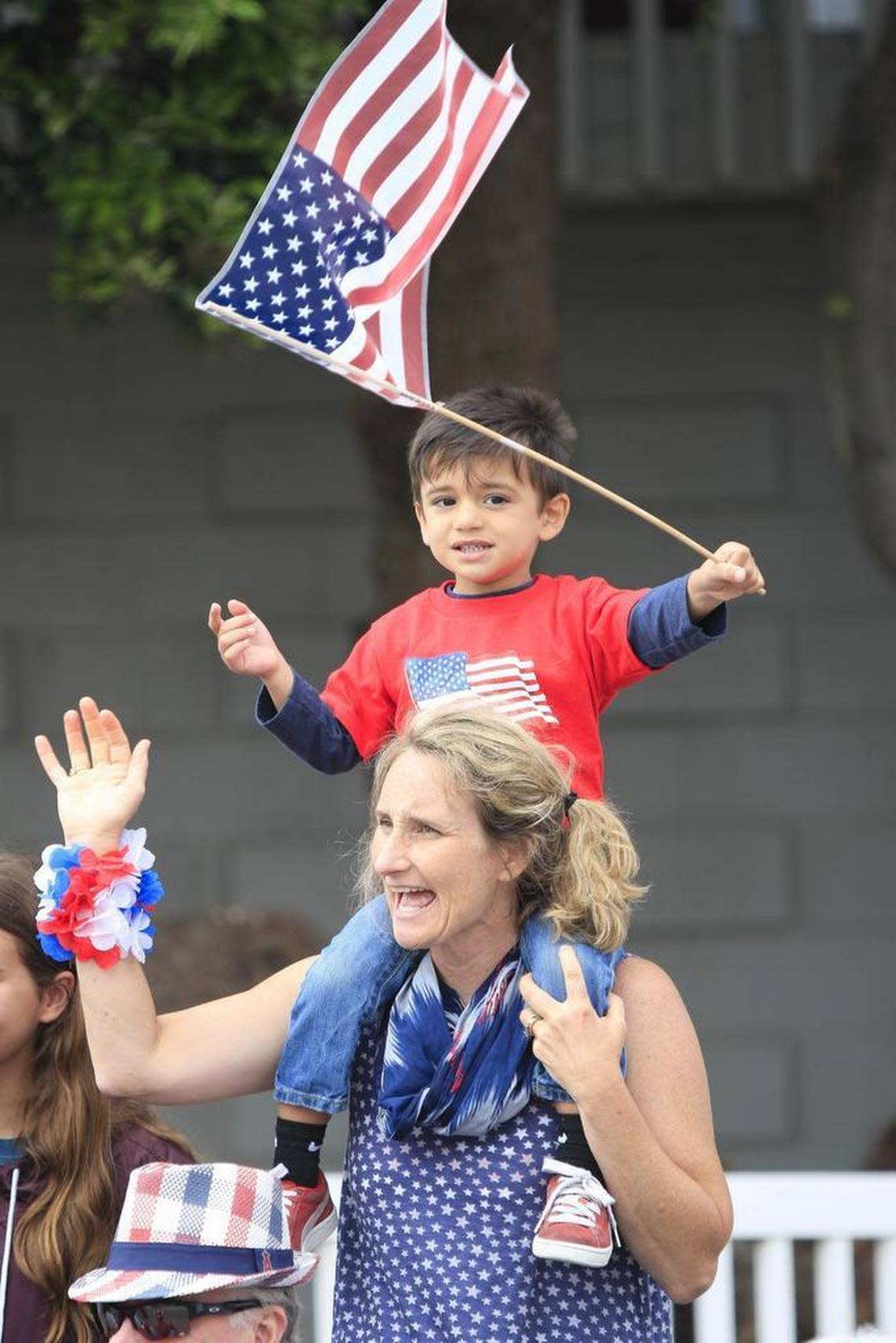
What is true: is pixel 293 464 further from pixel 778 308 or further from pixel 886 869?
pixel 886 869

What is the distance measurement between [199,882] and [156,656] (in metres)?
0.83

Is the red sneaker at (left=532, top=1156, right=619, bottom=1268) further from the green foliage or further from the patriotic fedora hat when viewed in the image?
the green foliage

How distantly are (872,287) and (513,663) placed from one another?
283 centimetres

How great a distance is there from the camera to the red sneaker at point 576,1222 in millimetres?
2545

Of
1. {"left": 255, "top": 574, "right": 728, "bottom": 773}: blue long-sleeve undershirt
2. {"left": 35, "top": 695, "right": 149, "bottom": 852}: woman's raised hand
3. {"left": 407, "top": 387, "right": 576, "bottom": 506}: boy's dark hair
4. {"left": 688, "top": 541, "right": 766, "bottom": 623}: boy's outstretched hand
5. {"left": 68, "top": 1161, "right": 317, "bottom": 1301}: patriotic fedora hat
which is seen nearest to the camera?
{"left": 68, "top": 1161, "right": 317, "bottom": 1301}: patriotic fedora hat

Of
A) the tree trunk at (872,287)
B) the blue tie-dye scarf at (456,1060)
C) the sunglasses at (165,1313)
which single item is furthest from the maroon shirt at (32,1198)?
the tree trunk at (872,287)

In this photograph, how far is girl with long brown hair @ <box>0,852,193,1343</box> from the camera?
2.90 meters

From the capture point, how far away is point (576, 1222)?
2555 millimetres

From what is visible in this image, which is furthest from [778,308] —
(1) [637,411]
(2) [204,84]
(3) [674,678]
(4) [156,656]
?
(2) [204,84]

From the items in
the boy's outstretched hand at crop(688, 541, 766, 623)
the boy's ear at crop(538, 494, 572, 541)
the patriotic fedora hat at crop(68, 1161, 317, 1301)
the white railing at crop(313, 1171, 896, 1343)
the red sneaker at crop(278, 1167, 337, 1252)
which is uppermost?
the boy's ear at crop(538, 494, 572, 541)

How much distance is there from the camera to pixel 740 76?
7.36 meters

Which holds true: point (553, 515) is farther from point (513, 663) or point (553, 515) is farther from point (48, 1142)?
point (48, 1142)

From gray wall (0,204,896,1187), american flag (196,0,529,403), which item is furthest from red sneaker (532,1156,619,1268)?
gray wall (0,204,896,1187)

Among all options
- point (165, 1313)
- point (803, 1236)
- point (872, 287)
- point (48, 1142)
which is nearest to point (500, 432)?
point (48, 1142)
